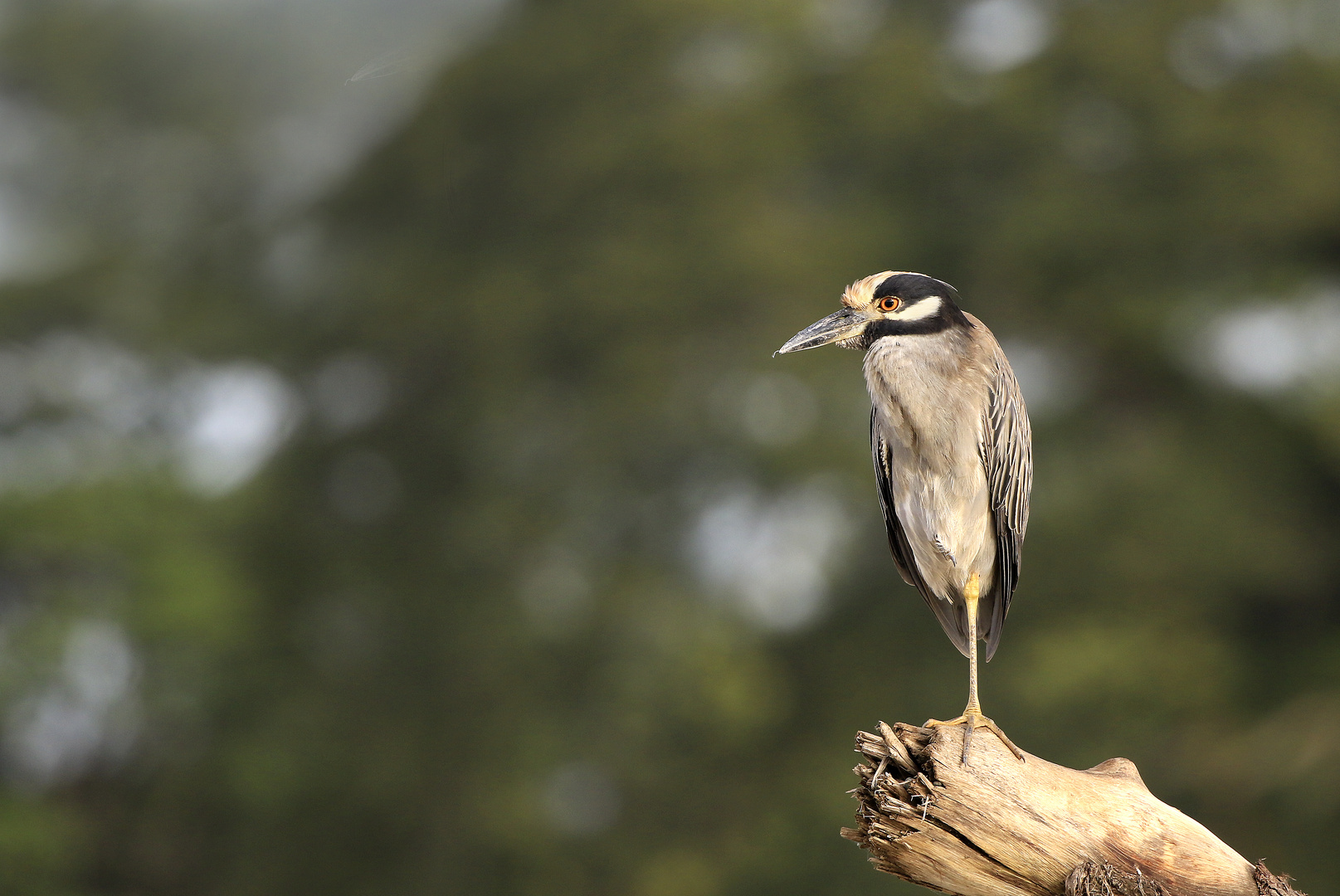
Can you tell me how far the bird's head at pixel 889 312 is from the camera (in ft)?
10.0

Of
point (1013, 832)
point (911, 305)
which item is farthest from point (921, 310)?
point (1013, 832)

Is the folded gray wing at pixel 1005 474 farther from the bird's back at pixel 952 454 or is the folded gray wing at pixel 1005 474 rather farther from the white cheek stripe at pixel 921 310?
the white cheek stripe at pixel 921 310

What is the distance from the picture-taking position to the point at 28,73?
456 inches

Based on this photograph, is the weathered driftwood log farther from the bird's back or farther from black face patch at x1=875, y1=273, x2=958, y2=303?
black face patch at x1=875, y1=273, x2=958, y2=303

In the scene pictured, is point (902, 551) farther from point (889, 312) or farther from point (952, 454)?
point (889, 312)

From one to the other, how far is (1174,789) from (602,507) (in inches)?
170

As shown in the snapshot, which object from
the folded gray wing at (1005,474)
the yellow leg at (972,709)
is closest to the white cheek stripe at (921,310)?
the folded gray wing at (1005,474)

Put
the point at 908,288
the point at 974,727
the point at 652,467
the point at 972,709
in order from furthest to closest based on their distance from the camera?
the point at 652,467
the point at 908,288
the point at 972,709
the point at 974,727

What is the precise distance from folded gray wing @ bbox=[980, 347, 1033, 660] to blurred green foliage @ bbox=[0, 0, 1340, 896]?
4.43m

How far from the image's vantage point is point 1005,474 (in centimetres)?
321

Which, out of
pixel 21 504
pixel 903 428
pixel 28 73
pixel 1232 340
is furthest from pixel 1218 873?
pixel 28 73

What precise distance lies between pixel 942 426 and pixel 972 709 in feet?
2.30

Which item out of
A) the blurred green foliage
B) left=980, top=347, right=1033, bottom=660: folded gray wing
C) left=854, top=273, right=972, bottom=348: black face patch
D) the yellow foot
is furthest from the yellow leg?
the blurred green foliage

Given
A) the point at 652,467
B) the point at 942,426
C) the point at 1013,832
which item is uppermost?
the point at 652,467
